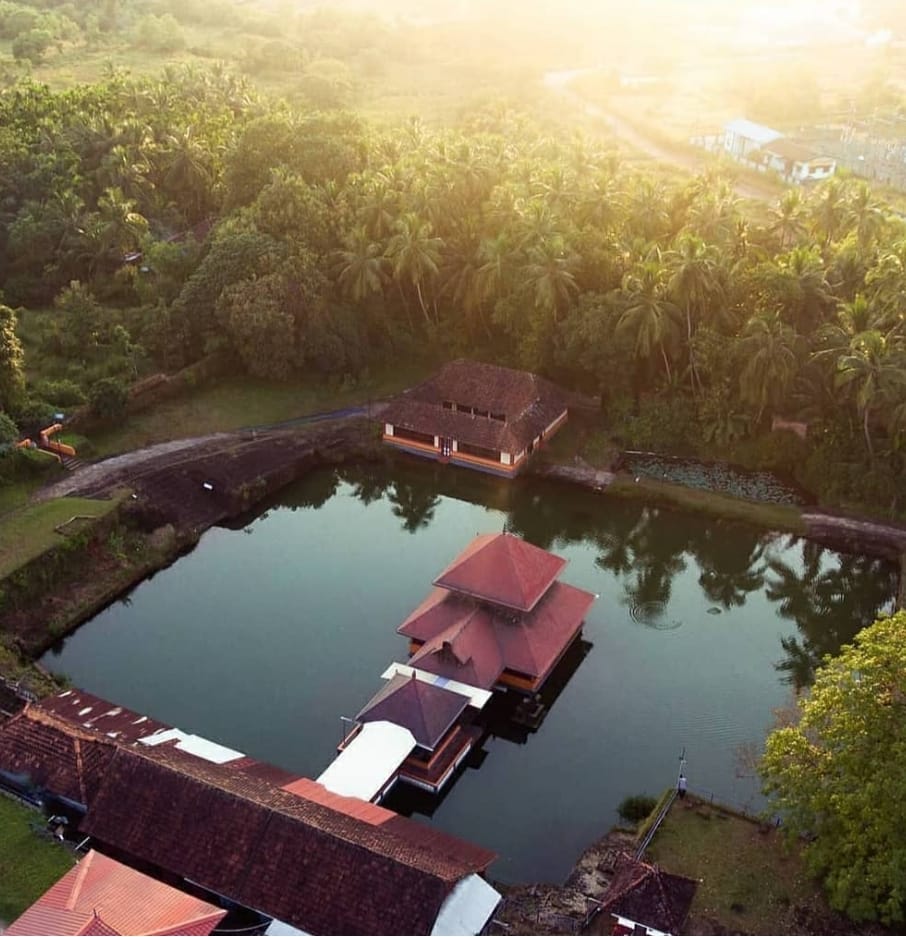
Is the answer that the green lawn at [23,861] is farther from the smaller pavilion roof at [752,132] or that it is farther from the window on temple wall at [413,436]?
the smaller pavilion roof at [752,132]

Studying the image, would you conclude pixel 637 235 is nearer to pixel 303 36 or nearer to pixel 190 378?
pixel 190 378

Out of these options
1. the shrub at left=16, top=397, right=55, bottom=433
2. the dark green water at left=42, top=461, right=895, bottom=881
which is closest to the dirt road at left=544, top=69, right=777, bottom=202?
the dark green water at left=42, top=461, right=895, bottom=881

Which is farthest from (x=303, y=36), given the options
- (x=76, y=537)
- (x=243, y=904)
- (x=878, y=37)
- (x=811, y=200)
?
(x=243, y=904)

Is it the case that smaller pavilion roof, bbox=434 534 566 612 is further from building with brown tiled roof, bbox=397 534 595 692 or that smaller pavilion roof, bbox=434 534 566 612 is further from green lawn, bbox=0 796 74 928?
green lawn, bbox=0 796 74 928

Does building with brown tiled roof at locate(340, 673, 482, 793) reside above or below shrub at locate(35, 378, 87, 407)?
below

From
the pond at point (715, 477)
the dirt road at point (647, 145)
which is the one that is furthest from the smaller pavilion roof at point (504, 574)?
the dirt road at point (647, 145)

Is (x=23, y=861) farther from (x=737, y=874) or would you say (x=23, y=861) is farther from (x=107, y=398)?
(x=107, y=398)
